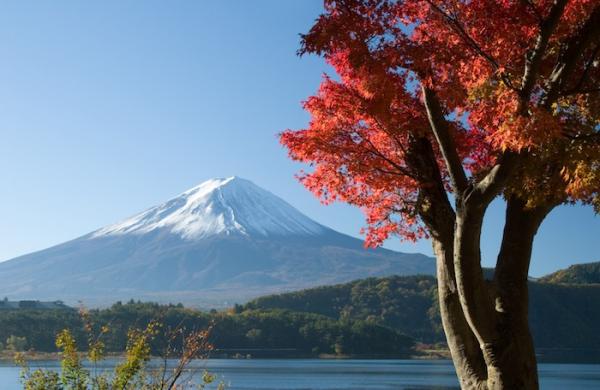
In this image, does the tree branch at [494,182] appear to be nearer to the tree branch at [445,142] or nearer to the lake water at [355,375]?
the tree branch at [445,142]

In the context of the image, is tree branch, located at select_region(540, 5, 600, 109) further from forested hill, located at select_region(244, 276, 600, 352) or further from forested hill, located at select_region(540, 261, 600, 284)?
forested hill, located at select_region(540, 261, 600, 284)

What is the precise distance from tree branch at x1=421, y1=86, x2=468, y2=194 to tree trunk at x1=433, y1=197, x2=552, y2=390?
11.2 inches

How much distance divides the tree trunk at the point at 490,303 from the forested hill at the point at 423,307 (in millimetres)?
88249

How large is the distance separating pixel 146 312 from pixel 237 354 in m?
13.9

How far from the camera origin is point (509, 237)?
7.20 metres

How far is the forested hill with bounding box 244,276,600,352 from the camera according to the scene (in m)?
97.0

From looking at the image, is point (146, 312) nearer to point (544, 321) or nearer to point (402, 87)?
point (544, 321)

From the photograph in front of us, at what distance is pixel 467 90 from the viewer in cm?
680

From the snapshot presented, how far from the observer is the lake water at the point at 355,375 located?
177 feet

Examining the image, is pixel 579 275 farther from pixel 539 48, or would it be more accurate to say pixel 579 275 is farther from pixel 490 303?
pixel 539 48

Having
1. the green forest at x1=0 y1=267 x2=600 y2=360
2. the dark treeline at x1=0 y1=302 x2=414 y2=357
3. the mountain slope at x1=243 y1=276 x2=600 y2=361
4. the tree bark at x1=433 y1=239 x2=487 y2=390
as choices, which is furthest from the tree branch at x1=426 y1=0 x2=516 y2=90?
the mountain slope at x1=243 y1=276 x2=600 y2=361

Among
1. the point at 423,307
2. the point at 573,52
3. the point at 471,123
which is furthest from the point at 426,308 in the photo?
the point at 573,52

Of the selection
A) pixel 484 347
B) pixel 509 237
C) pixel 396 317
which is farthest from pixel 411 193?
pixel 396 317

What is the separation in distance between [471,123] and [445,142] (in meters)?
1.42
